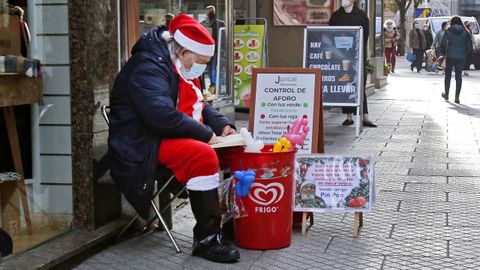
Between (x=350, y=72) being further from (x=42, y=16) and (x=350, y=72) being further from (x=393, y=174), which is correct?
(x=42, y=16)

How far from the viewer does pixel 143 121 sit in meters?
5.06

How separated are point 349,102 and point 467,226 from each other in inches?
196

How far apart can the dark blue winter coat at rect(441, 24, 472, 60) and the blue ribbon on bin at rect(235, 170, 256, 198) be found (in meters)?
12.1

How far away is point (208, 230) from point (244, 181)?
368 millimetres

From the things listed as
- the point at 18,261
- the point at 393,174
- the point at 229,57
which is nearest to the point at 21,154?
the point at 18,261

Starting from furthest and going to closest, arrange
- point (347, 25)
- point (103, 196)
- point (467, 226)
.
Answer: point (347, 25), point (467, 226), point (103, 196)

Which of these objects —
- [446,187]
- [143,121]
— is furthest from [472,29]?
[143,121]

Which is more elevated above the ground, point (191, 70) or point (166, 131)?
point (191, 70)

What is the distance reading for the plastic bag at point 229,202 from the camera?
532 cm

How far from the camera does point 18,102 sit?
505cm

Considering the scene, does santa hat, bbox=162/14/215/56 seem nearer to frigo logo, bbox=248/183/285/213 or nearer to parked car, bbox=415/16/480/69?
frigo logo, bbox=248/183/285/213

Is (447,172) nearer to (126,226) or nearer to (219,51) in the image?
(219,51)

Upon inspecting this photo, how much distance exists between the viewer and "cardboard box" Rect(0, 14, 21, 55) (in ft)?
16.0

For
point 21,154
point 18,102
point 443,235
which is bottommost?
point 443,235
